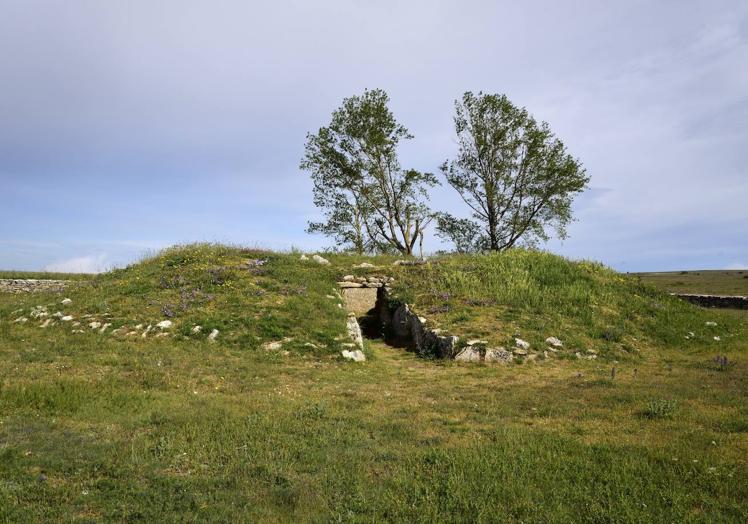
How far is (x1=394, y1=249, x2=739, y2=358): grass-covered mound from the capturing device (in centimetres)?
1800

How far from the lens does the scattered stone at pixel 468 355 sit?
15969 millimetres

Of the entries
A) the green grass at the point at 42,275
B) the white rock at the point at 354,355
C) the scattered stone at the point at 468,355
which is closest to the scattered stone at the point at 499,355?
the scattered stone at the point at 468,355

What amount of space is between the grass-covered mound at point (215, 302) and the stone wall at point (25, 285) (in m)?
13.3

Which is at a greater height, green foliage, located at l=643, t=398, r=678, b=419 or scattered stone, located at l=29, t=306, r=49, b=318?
scattered stone, located at l=29, t=306, r=49, b=318

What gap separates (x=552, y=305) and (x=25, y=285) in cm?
3638

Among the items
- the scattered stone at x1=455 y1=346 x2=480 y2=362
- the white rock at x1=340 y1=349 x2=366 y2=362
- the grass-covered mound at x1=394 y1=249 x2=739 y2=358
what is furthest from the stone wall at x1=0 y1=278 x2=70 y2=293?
the scattered stone at x1=455 y1=346 x2=480 y2=362

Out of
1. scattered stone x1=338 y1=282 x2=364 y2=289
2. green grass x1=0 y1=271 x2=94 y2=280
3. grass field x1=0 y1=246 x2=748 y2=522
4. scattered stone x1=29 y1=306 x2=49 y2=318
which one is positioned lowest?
grass field x1=0 y1=246 x2=748 y2=522

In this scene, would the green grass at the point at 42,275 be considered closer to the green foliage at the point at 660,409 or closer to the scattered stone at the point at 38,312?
the scattered stone at the point at 38,312

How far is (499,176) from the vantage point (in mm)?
39188

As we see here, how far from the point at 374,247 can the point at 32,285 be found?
87.0 feet

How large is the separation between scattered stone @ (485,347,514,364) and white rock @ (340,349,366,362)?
14.1 ft

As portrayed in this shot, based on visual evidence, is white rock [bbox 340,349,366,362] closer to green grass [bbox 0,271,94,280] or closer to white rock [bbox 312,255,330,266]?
white rock [bbox 312,255,330,266]

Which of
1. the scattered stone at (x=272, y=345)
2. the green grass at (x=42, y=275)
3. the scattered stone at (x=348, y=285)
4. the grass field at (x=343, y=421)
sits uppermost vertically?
the green grass at (x=42, y=275)

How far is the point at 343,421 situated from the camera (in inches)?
352
